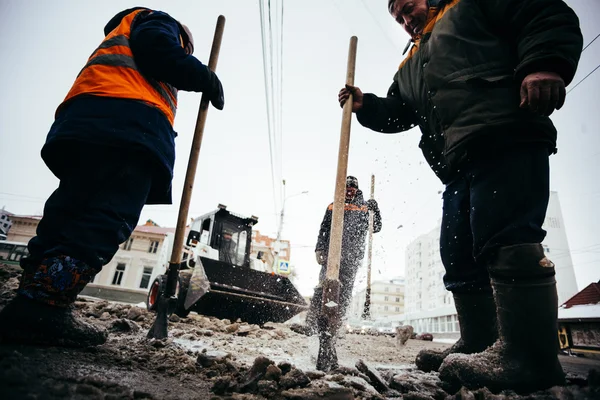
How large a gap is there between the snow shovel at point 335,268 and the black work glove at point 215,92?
0.91m

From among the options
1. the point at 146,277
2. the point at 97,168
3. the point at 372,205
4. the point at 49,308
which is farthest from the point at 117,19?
the point at 146,277

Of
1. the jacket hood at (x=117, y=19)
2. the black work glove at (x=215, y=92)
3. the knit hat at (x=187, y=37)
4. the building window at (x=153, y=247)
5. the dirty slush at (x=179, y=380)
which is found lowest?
the dirty slush at (x=179, y=380)

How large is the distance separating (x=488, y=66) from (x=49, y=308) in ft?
6.91

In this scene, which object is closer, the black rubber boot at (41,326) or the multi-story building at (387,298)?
the black rubber boot at (41,326)

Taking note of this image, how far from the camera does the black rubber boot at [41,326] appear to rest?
3.48ft

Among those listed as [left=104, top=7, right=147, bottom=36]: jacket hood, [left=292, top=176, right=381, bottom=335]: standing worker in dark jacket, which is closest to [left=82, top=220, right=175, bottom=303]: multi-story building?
[left=292, top=176, right=381, bottom=335]: standing worker in dark jacket

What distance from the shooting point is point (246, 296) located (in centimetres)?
461

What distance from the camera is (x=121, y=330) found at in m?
2.04

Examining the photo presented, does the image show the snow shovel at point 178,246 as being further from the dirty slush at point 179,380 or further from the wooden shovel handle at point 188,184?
the dirty slush at point 179,380

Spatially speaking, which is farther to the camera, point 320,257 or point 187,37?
point 320,257

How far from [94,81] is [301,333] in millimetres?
3951

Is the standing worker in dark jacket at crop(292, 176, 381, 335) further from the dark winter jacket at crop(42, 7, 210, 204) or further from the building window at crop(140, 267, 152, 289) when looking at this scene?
the building window at crop(140, 267, 152, 289)

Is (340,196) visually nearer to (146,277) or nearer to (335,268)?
(335,268)

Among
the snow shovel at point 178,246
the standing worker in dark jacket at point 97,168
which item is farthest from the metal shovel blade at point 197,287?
the standing worker in dark jacket at point 97,168
